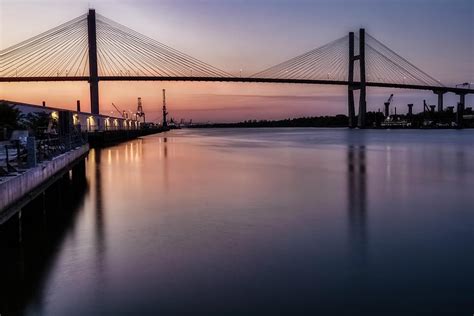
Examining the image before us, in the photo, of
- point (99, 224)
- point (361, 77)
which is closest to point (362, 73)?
point (361, 77)

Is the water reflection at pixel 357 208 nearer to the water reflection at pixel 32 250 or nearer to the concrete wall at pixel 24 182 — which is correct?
the water reflection at pixel 32 250

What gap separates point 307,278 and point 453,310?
1436 millimetres

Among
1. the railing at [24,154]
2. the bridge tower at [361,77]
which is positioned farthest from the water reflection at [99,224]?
the bridge tower at [361,77]

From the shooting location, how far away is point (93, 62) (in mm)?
37562

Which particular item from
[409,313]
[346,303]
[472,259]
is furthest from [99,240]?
[472,259]

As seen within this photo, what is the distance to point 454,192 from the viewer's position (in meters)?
11.7

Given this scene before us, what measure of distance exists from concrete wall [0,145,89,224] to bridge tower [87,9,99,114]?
84.5 feet

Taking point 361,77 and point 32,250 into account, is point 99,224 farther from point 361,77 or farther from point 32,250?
point 361,77

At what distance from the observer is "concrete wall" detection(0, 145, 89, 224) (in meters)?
5.70

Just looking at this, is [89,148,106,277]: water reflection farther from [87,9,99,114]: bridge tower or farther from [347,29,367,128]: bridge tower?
[347,29,367,128]: bridge tower

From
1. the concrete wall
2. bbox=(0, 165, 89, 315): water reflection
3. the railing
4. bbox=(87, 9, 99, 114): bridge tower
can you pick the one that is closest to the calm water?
bbox=(0, 165, 89, 315): water reflection

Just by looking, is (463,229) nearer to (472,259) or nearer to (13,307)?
(472,259)

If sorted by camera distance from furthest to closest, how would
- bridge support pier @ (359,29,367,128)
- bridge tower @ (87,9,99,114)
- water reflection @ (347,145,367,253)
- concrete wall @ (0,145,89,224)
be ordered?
1. bridge support pier @ (359,29,367,128)
2. bridge tower @ (87,9,99,114)
3. water reflection @ (347,145,367,253)
4. concrete wall @ (0,145,89,224)

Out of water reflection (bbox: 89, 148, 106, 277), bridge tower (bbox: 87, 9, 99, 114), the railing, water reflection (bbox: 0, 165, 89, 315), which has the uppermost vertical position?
bridge tower (bbox: 87, 9, 99, 114)
